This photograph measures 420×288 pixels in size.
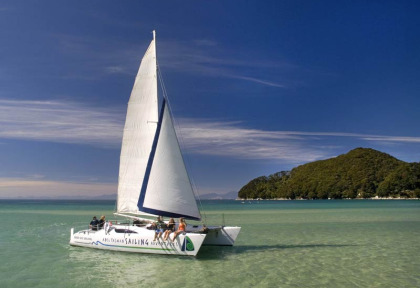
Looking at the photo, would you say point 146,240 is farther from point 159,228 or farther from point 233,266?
point 233,266

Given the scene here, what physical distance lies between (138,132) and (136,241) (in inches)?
259

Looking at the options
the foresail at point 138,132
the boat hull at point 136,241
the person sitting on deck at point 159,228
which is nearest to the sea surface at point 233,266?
the boat hull at point 136,241

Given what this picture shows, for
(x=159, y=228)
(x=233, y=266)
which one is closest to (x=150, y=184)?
(x=159, y=228)

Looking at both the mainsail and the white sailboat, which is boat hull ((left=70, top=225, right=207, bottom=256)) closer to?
the white sailboat

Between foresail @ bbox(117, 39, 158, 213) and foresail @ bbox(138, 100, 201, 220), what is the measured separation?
1.18m

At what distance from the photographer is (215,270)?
56.3 feet

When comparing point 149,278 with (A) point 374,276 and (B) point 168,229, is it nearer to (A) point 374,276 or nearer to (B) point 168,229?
(B) point 168,229

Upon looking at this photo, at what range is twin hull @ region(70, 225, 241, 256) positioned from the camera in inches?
763

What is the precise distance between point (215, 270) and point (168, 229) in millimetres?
4145

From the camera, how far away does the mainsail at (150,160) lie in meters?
21.0

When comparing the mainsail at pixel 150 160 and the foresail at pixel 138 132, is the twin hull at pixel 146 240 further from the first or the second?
the foresail at pixel 138 132

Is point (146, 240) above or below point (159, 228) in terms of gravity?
below

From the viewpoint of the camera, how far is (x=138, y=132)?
23156 mm

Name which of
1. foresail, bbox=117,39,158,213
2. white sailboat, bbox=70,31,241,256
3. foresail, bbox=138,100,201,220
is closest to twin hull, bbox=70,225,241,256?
white sailboat, bbox=70,31,241,256
